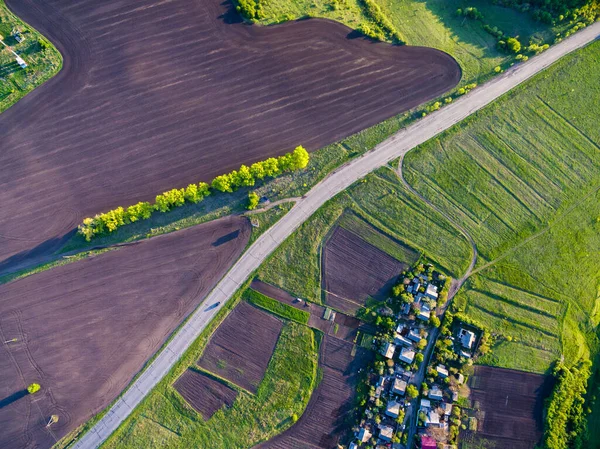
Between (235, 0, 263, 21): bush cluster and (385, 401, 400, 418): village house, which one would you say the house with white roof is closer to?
(385, 401, 400, 418): village house

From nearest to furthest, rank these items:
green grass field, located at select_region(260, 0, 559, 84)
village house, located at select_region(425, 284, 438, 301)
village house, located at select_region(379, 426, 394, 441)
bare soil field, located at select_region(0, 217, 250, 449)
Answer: village house, located at select_region(379, 426, 394, 441) → bare soil field, located at select_region(0, 217, 250, 449) → village house, located at select_region(425, 284, 438, 301) → green grass field, located at select_region(260, 0, 559, 84)

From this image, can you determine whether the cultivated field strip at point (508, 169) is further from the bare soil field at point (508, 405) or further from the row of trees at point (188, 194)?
the row of trees at point (188, 194)

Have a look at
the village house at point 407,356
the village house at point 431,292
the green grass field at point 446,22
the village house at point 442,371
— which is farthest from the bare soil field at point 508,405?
the green grass field at point 446,22

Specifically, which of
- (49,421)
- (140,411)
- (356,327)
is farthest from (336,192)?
(49,421)

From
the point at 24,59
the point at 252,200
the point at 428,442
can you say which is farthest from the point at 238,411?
the point at 24,59

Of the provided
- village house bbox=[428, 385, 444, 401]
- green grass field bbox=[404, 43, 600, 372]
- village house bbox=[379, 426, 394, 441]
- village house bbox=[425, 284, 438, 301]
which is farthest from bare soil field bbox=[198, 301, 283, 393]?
green grass field bbox=[404, 43, 600, 372]

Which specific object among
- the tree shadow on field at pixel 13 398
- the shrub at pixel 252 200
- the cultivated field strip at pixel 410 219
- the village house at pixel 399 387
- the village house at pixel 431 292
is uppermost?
the cultivated field strip at pixel 410 219

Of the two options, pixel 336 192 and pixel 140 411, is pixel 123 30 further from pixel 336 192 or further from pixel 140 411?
pixel 140 411

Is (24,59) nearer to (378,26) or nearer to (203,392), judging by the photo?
(378,26)
